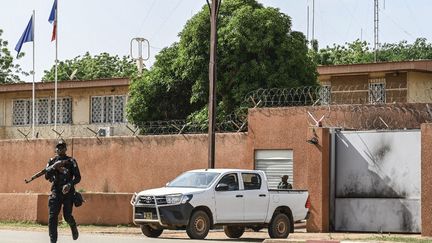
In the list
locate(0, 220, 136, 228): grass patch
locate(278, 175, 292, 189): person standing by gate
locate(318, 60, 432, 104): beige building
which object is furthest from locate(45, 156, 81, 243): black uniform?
locate(318, 60, 432, 104): beige building

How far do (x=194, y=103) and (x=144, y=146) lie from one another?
3.79 m

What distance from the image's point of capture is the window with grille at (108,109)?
136 ft

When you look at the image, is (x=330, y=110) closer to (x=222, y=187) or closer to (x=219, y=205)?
(x=222, y=187)

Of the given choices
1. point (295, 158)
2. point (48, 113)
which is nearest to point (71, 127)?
point (48, 113)

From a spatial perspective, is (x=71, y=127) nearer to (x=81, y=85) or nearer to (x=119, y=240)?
(x=81, y=85)

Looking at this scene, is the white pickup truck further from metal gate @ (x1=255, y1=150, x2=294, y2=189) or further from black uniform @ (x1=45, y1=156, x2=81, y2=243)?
black uniform @ (x1=45, y1=156, x2=81, y2=243)

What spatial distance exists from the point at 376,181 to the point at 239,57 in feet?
30.5

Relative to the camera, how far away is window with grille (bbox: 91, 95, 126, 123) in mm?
41312

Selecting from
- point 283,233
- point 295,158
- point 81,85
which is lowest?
point 283,233

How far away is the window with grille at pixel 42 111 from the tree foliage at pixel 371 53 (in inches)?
1030

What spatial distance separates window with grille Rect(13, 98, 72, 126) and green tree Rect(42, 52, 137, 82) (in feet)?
91.3

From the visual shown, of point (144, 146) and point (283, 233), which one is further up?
point (144, 146)

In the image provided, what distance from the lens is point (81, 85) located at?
4200 centimetres

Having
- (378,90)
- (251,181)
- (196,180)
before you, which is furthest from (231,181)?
(378,90)
